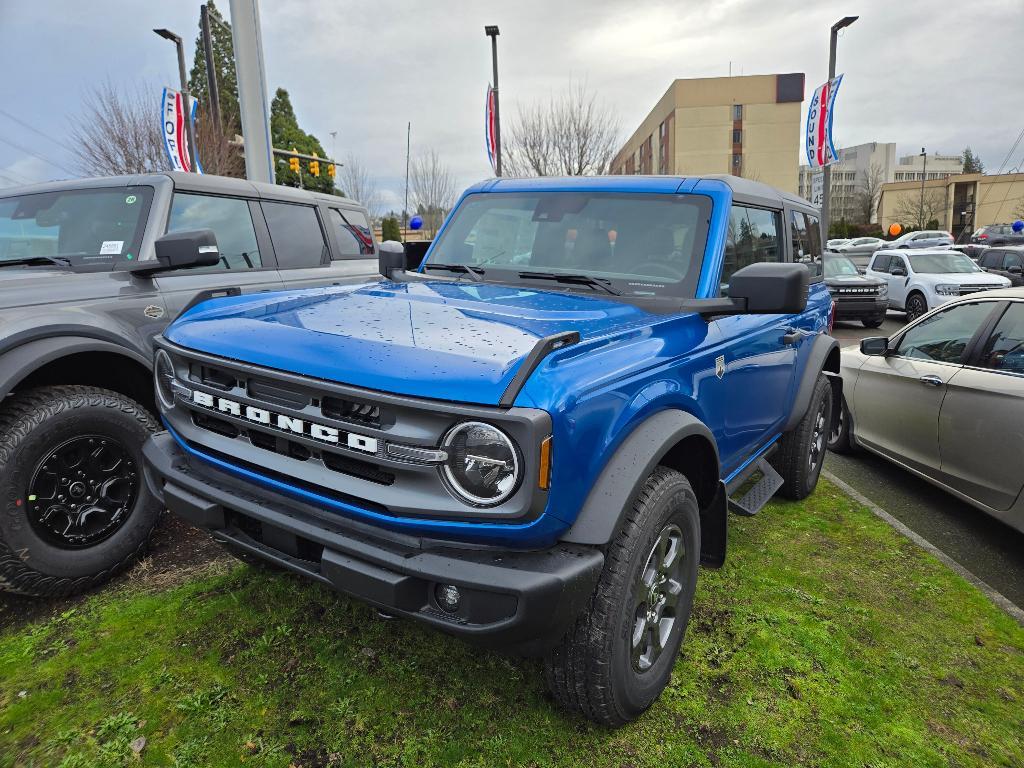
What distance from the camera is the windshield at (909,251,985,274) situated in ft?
47.8

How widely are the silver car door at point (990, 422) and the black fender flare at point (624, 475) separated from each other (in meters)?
2.49

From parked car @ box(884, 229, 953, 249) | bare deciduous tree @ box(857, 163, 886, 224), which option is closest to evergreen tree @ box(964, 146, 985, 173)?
bare deciduous tree @ box(857, 163, 886, 224)

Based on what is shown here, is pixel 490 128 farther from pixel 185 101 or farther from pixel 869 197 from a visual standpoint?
pixel 869 197

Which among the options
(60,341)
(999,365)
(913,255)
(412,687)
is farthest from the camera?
(913,255)

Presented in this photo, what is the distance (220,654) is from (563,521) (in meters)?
1.78

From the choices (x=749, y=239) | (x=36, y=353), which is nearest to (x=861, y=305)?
(x=749, y=239)

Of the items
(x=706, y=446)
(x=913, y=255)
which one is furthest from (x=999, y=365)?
(x=913, y=255)

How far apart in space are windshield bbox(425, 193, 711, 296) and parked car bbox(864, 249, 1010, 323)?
511 inches

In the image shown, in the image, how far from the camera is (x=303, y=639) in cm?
→ 285

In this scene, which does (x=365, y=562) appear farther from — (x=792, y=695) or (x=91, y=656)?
(x=792, y=695)

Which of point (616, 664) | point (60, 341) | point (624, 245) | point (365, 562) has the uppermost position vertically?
point (624, 245)

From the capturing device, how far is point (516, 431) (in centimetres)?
175

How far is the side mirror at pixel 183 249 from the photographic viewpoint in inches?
137

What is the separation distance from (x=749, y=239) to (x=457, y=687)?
2691 mm
